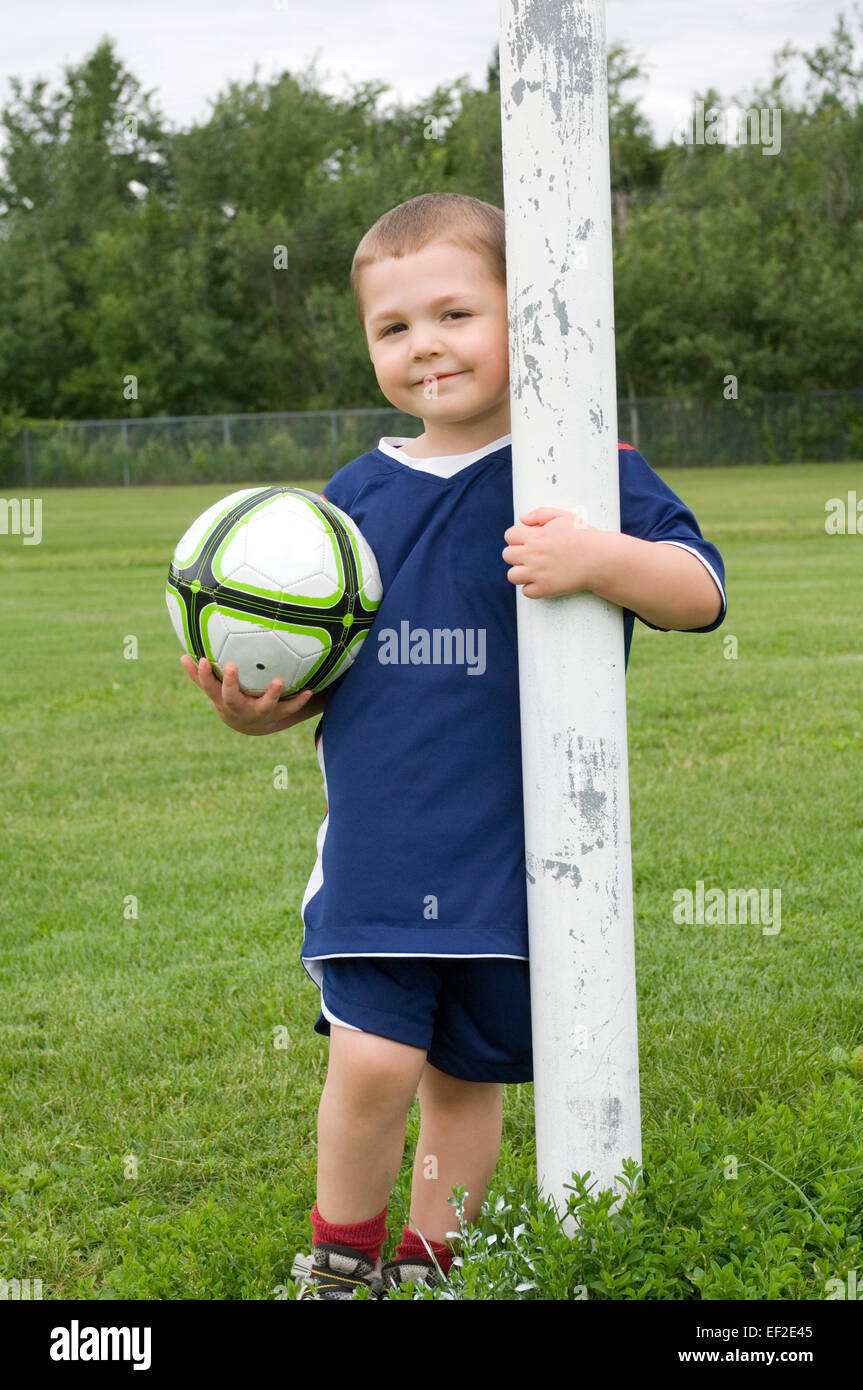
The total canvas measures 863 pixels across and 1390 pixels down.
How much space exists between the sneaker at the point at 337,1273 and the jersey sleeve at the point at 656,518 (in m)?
1.21

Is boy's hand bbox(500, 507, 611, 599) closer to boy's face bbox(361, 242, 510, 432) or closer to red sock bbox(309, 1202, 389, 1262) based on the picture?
boy's face bbox(361, 242, 510, 432)

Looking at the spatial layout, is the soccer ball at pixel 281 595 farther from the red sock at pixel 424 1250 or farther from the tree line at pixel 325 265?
the tree line at pixel 325 265

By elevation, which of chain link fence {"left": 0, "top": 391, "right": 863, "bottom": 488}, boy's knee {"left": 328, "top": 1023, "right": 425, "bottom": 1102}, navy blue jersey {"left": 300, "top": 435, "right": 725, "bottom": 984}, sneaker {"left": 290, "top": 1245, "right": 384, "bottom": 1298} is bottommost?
sneaker {"left": 290, "top": 1245, "right": 384, "bottom": 1298}

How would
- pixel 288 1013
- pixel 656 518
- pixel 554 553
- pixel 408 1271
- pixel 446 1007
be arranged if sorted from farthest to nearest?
1. pixel 288 1013
2. pixel 408 1271
3. pixel 446 1007
4. pixel 656 518
5. pixel 554 553

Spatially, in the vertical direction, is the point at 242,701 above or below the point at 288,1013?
above

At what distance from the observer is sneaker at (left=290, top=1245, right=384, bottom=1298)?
237cm

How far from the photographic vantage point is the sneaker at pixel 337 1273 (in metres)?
2.37

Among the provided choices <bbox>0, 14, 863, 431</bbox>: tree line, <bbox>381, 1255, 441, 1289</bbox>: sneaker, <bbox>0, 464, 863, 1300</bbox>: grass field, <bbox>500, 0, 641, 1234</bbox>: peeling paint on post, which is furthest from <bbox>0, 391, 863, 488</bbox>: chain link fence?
<bbox>500, 0, 641, 1234</bbox>: peeling paint on post

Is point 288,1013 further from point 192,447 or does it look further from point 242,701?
point 192,447

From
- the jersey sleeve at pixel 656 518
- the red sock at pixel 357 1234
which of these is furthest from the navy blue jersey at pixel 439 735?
the red sock at pixel 357 1234

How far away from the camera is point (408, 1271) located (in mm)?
2500

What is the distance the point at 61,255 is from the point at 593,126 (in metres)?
47.4

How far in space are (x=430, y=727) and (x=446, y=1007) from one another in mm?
480

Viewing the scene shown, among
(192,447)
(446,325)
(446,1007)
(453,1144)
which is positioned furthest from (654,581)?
(192,447)
